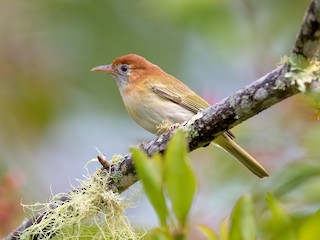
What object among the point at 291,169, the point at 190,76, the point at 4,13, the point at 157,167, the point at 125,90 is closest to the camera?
the point at 157,167

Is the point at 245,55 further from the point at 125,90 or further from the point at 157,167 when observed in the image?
the point at 157,167

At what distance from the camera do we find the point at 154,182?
1.86m

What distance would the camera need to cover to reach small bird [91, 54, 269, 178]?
178 inches

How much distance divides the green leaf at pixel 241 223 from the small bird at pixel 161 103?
2189 millimetres

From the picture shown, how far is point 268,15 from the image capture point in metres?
5.99

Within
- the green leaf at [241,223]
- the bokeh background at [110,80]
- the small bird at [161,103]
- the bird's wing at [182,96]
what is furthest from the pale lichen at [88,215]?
the bird's wing at [182,96]

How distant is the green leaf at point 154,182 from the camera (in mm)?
1843

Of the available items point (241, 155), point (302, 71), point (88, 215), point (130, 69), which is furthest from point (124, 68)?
point (302, 71)

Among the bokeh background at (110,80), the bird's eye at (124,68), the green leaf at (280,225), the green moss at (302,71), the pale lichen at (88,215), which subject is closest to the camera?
the green leaf at (280,225)

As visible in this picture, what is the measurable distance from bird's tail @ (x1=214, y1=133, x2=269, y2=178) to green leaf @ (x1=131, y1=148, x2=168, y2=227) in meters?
2.45

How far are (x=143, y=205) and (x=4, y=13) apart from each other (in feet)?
10.5

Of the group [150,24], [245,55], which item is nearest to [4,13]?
[150,24]

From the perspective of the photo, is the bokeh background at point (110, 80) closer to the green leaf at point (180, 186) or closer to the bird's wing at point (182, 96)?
the bird's wing at point (182, 96)

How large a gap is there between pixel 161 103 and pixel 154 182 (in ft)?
9.73
